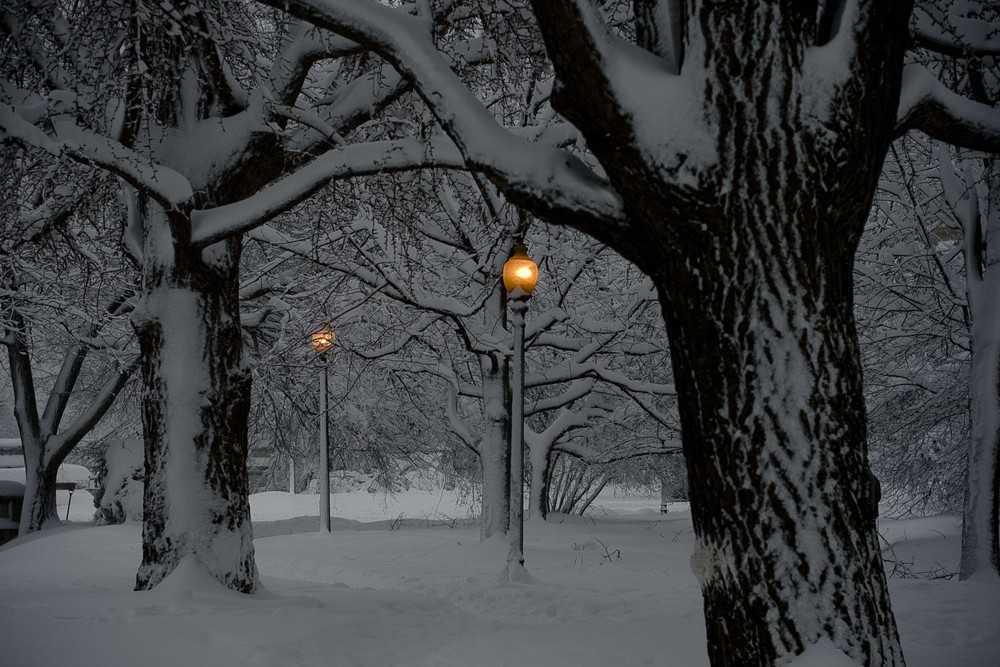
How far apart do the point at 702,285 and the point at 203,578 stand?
14.9 feet

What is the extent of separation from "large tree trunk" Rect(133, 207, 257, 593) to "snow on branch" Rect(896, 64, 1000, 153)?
525 cm

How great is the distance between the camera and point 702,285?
11.4 feet

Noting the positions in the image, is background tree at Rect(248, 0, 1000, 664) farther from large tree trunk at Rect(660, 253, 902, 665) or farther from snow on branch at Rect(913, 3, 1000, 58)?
snow on branch at Rect(913, 3, 1000, 58)

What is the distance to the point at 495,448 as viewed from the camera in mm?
12812

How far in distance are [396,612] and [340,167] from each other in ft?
12.0

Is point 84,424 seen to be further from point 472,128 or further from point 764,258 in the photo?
point 764,258

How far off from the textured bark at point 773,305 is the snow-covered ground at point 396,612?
1891 millimetres

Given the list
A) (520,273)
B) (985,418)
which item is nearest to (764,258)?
(520,273)

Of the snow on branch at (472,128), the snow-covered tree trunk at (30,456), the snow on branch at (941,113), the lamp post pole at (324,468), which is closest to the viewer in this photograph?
the snow on branch at (472,128)

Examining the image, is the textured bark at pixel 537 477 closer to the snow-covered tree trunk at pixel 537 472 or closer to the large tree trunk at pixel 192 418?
the snow-covered tree trunk at pixel 537 472

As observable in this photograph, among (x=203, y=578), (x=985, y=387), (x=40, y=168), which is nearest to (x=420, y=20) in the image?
(x=203, y=578)

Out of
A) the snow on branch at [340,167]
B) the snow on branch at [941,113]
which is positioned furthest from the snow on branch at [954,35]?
the snow on branch at [340,167]

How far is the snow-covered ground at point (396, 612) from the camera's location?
4500mm

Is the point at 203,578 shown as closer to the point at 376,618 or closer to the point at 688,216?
the point at 376,618
